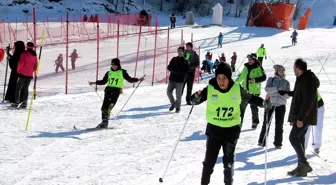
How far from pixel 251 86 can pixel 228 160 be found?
11.6 feet

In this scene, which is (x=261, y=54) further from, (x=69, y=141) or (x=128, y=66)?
(x=69, y=141)

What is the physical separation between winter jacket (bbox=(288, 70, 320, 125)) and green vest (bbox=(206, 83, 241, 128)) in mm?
1304

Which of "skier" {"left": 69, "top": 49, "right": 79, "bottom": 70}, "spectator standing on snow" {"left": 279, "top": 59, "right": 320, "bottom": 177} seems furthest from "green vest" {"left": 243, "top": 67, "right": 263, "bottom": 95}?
"skier" {"left": 69, "top": 49, "right": 79, "bottom": 70}

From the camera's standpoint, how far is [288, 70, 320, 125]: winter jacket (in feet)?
19.1

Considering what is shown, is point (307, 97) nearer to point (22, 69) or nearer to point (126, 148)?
point (126, 148)

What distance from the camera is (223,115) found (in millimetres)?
4926

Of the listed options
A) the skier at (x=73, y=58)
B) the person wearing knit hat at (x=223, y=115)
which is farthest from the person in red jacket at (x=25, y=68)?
the skier at (x=73, y=58)

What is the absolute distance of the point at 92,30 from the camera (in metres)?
32.2

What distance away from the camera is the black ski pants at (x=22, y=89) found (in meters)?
10.0

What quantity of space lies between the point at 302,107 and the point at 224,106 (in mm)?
1478

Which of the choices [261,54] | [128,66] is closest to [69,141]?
[128,66]

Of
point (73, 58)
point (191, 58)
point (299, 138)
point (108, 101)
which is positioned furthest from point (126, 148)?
point (73, 58)

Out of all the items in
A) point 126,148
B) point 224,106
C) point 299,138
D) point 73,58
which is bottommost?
point 126,148

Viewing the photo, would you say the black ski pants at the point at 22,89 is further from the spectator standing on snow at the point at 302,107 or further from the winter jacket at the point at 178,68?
the spectator standing on snow at the point at 302,107
